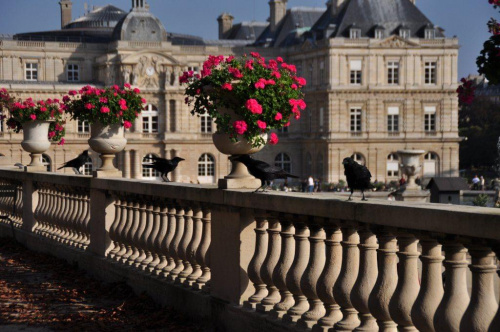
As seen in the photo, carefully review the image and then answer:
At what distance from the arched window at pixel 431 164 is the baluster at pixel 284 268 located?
255ft

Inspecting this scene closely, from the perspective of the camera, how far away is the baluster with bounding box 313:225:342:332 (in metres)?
6.41

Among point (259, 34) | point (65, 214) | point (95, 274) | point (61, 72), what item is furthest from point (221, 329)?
point (259, 34)

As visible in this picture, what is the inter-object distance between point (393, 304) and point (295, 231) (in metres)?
1.33

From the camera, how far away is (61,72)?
3460 inches

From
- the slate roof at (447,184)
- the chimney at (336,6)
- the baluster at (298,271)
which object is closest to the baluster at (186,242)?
the baluster at (298,271)

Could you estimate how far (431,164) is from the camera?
84.0 metres

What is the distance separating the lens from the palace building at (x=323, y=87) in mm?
83250

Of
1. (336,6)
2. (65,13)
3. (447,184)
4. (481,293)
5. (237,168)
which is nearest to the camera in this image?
(481,293)

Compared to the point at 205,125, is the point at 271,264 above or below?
below

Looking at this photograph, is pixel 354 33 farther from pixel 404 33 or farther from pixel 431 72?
pixel 431 72

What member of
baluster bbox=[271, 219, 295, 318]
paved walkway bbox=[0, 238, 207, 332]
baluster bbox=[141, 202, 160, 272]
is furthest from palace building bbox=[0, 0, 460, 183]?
baluster bbox=[271, 219, 295, 318]

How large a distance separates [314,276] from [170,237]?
8.87 feet

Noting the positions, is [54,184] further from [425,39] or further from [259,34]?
[259,34]

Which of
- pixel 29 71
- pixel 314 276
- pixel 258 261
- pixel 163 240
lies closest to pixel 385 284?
pixel 314 276
